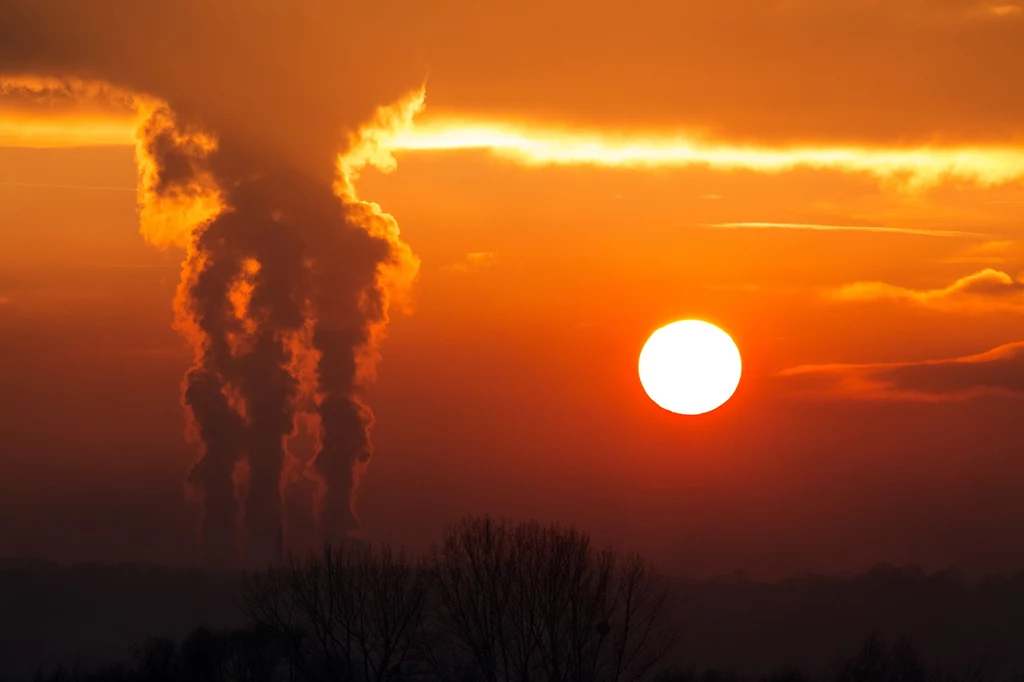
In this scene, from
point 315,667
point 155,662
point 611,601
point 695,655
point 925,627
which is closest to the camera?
point 611,601

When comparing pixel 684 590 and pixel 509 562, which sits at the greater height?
pixel 684 590

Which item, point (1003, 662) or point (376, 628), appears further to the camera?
point (1003, 662)

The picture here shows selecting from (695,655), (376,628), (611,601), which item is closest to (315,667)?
(376,628)

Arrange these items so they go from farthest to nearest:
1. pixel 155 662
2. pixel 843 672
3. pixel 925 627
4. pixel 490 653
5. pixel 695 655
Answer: pixel 925 627
pixel 695 655
pixel 155 662
pixel 843 672
pixel 490 653

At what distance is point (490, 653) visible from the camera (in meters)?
38.6

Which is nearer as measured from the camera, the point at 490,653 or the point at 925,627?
the point at 490,653

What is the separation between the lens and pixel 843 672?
53.9 meters

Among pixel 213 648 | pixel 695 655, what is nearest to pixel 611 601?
pixel 213 648

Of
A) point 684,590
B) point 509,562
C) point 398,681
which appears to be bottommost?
point 398,681

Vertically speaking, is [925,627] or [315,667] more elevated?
[925,627]

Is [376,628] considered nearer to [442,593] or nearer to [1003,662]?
[442,593]

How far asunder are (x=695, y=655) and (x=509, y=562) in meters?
79.4

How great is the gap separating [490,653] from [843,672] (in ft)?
69.8

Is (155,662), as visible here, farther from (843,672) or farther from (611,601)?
(843,672)
